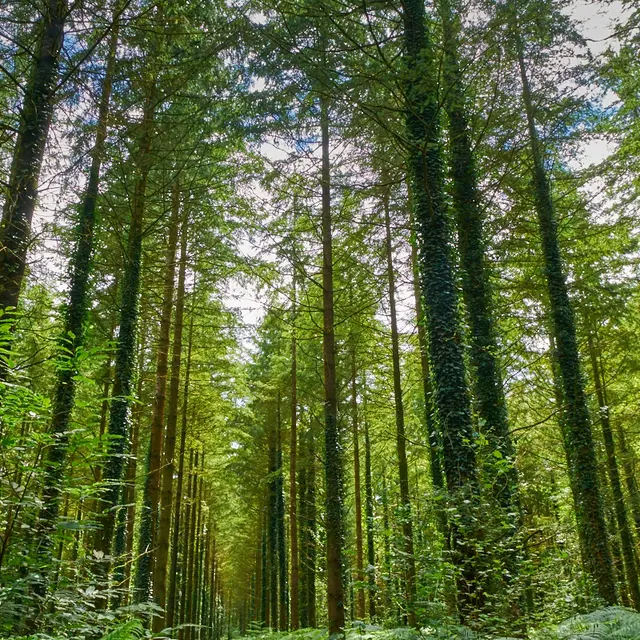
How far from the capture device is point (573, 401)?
36.7 ft

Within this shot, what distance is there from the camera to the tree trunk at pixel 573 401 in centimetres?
1018

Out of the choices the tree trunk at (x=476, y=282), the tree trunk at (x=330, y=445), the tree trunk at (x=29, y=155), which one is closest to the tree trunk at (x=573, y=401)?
the tree trunk at (x=476, y=282)

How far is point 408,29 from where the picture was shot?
8.25 m

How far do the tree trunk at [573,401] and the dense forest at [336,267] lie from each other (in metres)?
0.06

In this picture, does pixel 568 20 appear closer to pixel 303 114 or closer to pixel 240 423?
pixel 303 114

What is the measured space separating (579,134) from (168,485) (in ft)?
44.5

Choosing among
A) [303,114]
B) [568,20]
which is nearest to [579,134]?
[568,20]

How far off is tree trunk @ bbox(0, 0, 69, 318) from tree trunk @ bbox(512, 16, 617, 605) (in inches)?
293

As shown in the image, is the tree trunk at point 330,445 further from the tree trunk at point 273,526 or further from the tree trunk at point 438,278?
the tree trunk at point 273,526

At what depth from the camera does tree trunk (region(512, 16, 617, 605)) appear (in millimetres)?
10180

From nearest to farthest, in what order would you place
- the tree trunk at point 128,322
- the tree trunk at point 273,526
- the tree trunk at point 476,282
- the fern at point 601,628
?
the fern at point 601,628 → the tree trunk at point 128,322 → the tree trunk at point 476,282 → the tree trunk at point 273,526

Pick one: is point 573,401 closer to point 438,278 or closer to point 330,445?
point 330,445

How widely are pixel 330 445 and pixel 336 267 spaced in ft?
17.8

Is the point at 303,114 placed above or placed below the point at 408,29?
above
